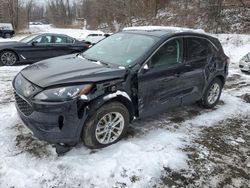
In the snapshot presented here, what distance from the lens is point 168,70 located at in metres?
4.38

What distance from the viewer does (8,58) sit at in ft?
31.4

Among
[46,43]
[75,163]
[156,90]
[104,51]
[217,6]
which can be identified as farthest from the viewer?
[217,6]

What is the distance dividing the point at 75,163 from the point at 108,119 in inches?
29.7

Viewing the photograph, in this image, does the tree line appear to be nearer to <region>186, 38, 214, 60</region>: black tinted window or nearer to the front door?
<region>186, 38, 214, 60</region>: black tinted window

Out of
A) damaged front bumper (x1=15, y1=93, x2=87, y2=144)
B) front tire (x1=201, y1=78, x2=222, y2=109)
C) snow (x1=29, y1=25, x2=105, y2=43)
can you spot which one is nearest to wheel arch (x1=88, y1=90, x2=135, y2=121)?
damaged front bumper (x1=15, y1=93, x2=87, y2=144)

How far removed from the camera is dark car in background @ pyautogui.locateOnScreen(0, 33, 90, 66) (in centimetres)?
959

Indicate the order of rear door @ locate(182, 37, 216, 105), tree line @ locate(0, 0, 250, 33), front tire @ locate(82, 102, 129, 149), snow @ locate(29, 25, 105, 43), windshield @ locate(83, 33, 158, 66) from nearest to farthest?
1. front tire @ locate(82, 102, 129, 149)
2. windshield @ locate(83, 33, 158, 66)
3. rear door @ locate(182, 37, 216, 105)
4. snow @ locate(29, 25, 105, 43)
5. tree line @ locate(0, 0, 250, 33)

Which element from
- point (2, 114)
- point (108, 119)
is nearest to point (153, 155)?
point (108, 119)

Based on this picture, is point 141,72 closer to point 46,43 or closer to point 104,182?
point 104,182

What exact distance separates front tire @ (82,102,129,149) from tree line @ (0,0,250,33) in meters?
16.5

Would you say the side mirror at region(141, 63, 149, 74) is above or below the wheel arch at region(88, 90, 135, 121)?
above

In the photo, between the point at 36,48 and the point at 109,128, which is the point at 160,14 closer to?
the point at 36,48

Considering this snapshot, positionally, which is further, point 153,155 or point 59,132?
point 153,155

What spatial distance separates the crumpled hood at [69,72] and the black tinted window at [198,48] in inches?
63.2
